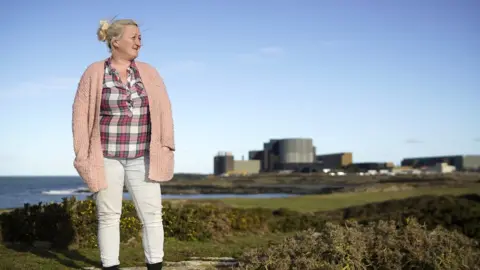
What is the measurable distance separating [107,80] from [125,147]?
25.9 inches

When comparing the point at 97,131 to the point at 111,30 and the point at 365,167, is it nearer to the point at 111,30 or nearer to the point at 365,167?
the point at 111,30

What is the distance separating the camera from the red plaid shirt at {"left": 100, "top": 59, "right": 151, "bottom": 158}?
15.2 ft

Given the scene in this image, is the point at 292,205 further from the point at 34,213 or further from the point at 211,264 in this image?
the point at 211,264

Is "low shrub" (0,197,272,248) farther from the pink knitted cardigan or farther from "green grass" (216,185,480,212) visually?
"green grass" (216,185,480,212)

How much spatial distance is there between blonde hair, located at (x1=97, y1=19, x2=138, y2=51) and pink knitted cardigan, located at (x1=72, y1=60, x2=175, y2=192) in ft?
0.86

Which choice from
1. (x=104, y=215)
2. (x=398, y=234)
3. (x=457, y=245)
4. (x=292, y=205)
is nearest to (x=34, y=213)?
(x=104, y=215)

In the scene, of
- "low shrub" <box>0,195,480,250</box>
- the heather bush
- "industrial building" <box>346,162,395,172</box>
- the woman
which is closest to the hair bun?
the woman

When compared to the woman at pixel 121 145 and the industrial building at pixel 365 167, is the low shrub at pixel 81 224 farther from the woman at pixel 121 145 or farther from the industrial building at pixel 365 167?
the industrial building at pixel 365 167

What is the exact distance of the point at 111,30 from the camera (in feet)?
15.8

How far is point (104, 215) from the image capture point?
466cm

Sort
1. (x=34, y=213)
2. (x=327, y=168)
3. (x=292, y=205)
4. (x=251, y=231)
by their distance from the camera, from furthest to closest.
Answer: (x=327, y=168)
(x=292, y=205)
(x=251, y=231)
(x=34, y=213)

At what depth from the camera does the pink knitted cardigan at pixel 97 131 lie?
4516 mm

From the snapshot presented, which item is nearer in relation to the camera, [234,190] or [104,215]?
[104,215]

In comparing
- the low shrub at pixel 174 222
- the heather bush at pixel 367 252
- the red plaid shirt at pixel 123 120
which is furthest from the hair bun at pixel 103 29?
the low shrub at pixel 174 222
